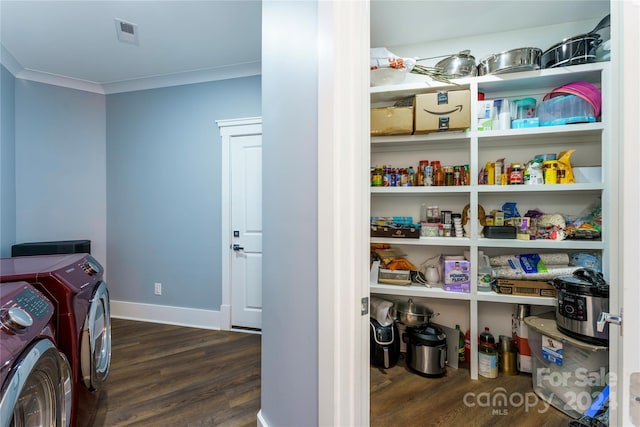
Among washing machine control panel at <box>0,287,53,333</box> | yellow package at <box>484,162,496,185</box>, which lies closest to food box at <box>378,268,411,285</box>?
yellow package at <box>484,162,496,185</box>

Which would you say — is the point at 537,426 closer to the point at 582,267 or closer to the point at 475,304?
the point at 475,304

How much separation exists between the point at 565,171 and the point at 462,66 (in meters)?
1.01

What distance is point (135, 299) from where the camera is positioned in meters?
3.10

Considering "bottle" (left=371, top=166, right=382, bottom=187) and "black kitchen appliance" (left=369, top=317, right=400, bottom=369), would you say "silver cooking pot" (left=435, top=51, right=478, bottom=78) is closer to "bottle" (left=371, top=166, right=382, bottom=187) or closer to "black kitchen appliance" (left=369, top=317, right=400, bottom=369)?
"bottle" (left=371, top=166, right=382, bottom=187)

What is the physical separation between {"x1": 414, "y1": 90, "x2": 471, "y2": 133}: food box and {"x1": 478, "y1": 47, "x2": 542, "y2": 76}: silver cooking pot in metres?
0.24

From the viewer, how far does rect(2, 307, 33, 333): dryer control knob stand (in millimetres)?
986

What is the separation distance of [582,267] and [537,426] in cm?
104

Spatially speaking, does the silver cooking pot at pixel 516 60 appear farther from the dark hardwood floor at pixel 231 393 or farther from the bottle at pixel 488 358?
the dark hardwood floor at pixel 231 393

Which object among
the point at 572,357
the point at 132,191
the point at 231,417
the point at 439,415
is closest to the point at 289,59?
the point at 231,417

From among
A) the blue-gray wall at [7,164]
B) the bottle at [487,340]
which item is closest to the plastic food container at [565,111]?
the bottle at [487,340]

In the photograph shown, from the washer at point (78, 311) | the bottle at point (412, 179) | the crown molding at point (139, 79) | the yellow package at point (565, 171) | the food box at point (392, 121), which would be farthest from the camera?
the crown molding at point (139, 79)

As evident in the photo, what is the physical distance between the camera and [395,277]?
2217 millimetres

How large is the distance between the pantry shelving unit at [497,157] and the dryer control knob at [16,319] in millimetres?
1894

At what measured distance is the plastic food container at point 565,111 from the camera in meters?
1.82
